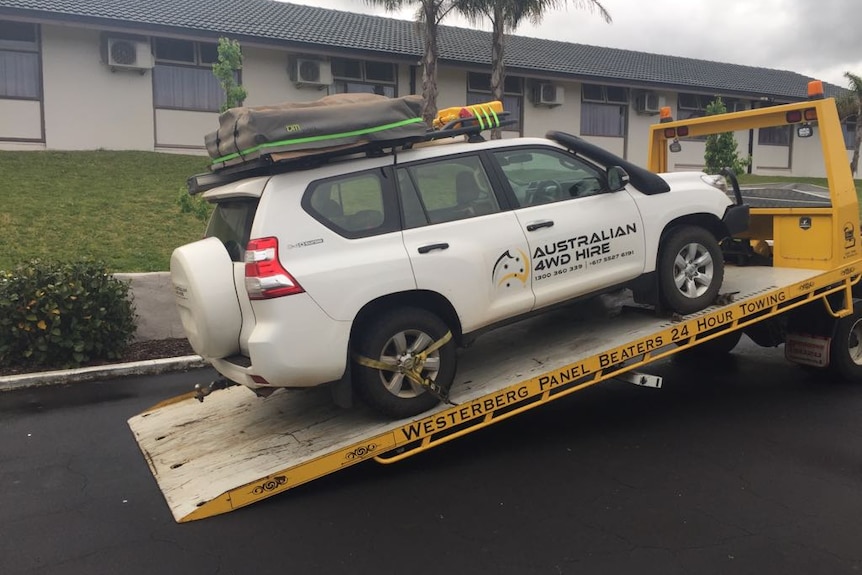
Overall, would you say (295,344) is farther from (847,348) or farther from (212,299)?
(847,348)

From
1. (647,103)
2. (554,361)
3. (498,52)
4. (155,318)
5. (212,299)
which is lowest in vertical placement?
(155,318)

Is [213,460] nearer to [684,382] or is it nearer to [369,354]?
[369,354]

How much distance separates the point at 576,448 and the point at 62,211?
982 centimetres

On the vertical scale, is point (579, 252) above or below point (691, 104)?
below

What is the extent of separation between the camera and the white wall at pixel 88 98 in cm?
1661

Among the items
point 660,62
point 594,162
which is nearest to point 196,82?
point 594,162

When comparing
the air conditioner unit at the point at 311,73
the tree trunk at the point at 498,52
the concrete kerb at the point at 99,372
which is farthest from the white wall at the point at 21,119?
the concrete kerb at the point at 99,372

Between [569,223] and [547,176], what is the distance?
41cm

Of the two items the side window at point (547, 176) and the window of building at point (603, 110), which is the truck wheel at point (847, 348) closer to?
the side window at point (547, 176)

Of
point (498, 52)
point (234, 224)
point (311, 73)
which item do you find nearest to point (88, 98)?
point (311, 73)

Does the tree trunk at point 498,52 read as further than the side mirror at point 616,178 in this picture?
Yes

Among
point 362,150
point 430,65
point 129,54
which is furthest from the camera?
point 430,65

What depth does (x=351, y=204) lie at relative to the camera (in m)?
4.32

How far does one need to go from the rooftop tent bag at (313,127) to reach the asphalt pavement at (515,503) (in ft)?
6.64
